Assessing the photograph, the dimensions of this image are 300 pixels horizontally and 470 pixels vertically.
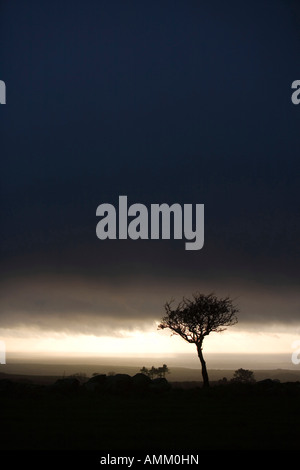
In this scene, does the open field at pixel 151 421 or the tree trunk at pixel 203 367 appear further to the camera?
the tree trunk at pixel 203 367

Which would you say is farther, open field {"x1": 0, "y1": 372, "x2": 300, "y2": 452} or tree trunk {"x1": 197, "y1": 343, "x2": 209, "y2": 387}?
tree trunk {"x1": 197, "y1": 343, "x2": 209, "y2": 387}

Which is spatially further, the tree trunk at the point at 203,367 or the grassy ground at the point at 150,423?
the tree trunk at the point at 203,367

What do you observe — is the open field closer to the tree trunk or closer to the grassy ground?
the grassy ground

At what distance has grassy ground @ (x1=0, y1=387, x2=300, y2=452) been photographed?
23.4 m

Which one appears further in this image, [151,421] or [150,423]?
[151,421]

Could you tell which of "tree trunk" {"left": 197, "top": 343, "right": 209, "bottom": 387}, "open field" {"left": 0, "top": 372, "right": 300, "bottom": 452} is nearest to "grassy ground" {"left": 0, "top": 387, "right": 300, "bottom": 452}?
"open field" {"left": 0, "top": 372, "right": 300, "bottom": 452}

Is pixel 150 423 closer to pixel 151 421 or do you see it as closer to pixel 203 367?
pixel 151 421

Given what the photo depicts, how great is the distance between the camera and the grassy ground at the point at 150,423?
923 inches

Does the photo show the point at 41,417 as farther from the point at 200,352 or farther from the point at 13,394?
the point at 200,352

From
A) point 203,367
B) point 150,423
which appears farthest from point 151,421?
point 203,367

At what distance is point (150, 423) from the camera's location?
2931 cm

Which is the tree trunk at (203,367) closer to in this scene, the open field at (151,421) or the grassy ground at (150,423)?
the open field at (151,421)

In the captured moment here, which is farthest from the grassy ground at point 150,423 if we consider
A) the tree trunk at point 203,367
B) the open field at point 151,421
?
the tree trunk at point 203,367
